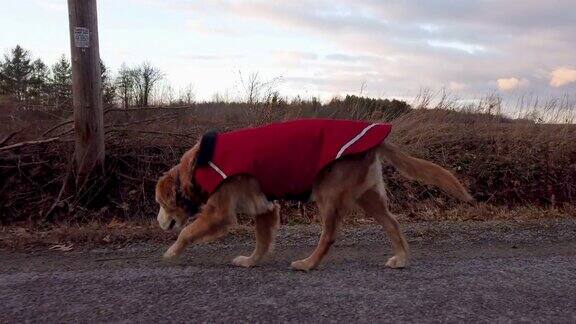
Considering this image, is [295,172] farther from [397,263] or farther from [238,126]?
[238,126]

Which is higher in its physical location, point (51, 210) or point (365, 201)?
point (365, 201)

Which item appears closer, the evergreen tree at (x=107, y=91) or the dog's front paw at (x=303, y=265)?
the dog's front paw at (x=303, y=265)

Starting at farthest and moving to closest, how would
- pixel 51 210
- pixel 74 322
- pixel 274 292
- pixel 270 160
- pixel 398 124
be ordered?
pixel 398 124 → pixel 51 210 → pixel 270 160 → pixel 274 292 → pixel 74 322

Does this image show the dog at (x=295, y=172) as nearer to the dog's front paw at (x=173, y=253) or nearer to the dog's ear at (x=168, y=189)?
the dog's front paw at (x=173, y=253)

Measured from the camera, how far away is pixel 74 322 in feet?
11.3

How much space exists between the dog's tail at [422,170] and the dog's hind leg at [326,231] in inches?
27.7

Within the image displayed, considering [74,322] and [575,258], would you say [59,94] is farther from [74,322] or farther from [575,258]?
[575,258]

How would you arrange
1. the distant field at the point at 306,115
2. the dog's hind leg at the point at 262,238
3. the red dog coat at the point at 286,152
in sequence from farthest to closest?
the distant field at the point at 306,115 → the dog's hind leg at the point at 262,238 → the red dog coat at the point at 286,152

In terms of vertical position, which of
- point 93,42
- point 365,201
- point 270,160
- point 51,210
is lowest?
point 51,210

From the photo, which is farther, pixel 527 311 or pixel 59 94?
pixel 59 94

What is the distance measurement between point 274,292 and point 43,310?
61.9 inches

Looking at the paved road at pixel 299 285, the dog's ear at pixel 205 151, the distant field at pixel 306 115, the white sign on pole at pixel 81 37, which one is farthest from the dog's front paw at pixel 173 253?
the white sign on pole at pixel 81 37

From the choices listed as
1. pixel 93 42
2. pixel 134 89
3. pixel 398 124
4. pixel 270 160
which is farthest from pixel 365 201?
pixel 134 89

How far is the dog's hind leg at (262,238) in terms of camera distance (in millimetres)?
5168
